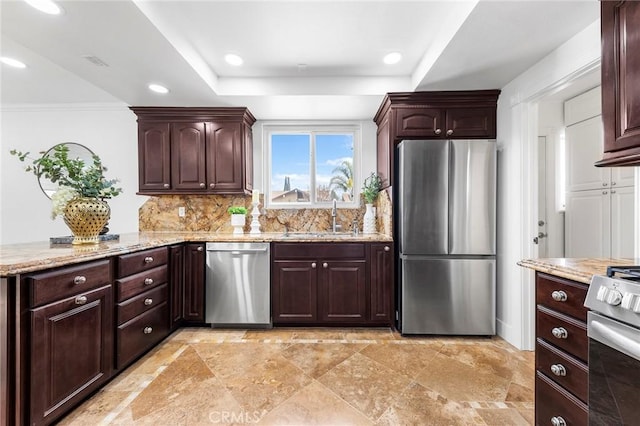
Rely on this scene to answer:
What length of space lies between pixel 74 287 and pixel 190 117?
2165mm

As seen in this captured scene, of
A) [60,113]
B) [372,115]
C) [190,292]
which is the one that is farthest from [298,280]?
[60,113]

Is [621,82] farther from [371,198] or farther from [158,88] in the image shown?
[158,88]

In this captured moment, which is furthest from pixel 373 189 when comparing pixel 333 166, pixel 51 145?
pixel 51 145

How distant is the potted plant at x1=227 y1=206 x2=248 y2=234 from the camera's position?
3268 millimetres

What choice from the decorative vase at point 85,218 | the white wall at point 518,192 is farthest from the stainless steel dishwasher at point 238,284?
the white wall at point 518,192

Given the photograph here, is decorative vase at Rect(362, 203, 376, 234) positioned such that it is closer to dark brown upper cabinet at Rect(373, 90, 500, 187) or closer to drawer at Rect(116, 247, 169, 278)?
dark brown upper cabinet at Rect(373, 90, 500, 187)

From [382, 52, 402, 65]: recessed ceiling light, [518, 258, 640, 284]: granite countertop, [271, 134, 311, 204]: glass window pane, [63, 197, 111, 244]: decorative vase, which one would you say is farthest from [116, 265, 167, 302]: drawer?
[382, 52, 402, 65]: recessed ceiling light

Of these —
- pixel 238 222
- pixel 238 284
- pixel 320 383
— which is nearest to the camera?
pixel 320 383

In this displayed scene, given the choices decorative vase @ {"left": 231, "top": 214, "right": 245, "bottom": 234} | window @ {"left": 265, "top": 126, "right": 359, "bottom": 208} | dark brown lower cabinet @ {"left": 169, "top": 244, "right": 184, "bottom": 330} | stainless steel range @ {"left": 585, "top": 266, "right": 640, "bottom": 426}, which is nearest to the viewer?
stainless steel range @ {"left": 585, "top": 266, "right": 640, "bottom": 426}

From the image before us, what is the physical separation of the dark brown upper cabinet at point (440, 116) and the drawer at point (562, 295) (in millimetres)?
1628

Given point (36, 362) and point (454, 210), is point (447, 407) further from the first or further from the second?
point (36, 362)

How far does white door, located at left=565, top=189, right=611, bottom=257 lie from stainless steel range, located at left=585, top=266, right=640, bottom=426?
2110 mm

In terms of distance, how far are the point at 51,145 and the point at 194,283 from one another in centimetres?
272

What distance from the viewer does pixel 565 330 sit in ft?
3.98
